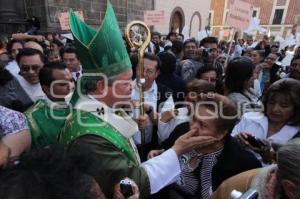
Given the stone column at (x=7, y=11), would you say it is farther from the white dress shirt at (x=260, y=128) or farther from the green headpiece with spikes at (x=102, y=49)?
the white dress shirt at (x=260, y=128)

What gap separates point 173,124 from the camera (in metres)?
2.35

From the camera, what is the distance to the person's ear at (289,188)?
45.3 inches

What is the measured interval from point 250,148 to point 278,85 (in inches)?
23.1

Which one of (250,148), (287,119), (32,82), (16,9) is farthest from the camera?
(16,9)

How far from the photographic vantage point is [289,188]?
3.83ft

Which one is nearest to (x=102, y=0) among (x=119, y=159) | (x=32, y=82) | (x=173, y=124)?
(x=32, y=82)

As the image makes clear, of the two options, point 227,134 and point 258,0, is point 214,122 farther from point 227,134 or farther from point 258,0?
point 258,0

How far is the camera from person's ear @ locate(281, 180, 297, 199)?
1149mm

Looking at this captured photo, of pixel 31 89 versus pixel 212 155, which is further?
pixel 31 89

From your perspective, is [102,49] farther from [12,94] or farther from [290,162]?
[12,94]

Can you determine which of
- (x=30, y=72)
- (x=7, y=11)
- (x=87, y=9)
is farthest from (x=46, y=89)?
(x=87, y=9)

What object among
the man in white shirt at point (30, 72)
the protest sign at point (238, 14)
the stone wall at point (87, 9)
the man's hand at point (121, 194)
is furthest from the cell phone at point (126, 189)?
the stone wall at point (87, 9)

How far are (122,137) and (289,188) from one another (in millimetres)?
798

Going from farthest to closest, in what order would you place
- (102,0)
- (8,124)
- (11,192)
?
(102,0) < (8,124) < (11,192)
